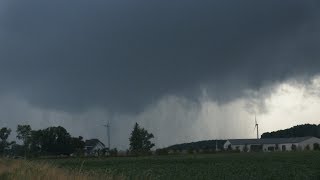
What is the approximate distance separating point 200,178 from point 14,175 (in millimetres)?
14139

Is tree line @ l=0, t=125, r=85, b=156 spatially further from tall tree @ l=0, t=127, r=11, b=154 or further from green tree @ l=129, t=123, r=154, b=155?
green tree @ l=129, t=123, r=154, b=155

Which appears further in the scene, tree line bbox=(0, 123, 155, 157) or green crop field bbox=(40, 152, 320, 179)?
tree line bbox=(0, 123, 155, 157)

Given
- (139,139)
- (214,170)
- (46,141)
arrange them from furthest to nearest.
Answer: (139,139) → (46,141) → (214,170)

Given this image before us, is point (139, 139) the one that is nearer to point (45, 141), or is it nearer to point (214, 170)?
point (45, 141)

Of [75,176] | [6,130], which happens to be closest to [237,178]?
[75,176]

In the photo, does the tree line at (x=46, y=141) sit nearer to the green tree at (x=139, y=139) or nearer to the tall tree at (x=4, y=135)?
the tall tree at (x=4, y=135)

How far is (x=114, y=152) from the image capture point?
14762 cm

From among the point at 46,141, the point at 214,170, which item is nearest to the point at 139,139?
the point at 46,141

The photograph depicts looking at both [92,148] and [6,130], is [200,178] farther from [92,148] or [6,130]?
[92,148]

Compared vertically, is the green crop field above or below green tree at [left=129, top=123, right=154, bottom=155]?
below

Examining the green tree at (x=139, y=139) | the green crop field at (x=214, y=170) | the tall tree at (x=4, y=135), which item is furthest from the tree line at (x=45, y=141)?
the green crop field at (x=214, y=170)

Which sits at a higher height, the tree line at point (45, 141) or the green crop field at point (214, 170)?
the tree line at point (45, 141)

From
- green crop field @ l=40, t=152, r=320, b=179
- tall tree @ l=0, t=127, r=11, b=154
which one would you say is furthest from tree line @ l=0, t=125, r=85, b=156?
green crop field @ l=40, t=152, r=320, b=179

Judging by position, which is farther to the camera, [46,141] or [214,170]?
[46,141]
